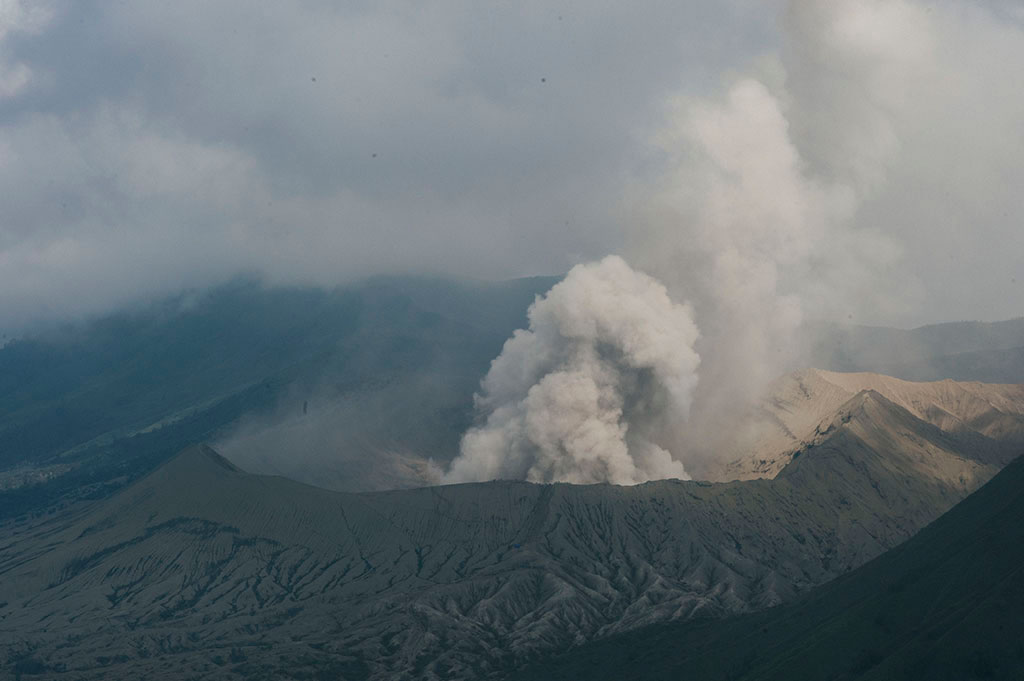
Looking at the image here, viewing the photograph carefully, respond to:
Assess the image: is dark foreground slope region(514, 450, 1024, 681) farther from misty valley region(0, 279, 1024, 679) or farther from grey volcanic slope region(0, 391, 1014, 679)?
grey volcanic slope region(0, 391, 1014, 679)

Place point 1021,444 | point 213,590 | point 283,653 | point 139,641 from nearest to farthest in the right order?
point 283,653 → point 139,641 → point 213,590 → point 1021,444

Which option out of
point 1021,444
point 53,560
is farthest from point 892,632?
point 53,560

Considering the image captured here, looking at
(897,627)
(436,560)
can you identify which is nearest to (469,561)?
(436,560)

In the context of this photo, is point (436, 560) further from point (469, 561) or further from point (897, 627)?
point (897, 627)

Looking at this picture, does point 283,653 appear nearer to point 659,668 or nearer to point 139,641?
point 139,641

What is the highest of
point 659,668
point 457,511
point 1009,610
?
point 457,511

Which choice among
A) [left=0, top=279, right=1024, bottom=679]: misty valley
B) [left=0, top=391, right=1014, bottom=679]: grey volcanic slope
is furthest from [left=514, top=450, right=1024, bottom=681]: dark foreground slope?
[left=0, top=391, right=1014, bottom=679]: grey volcanic slope
